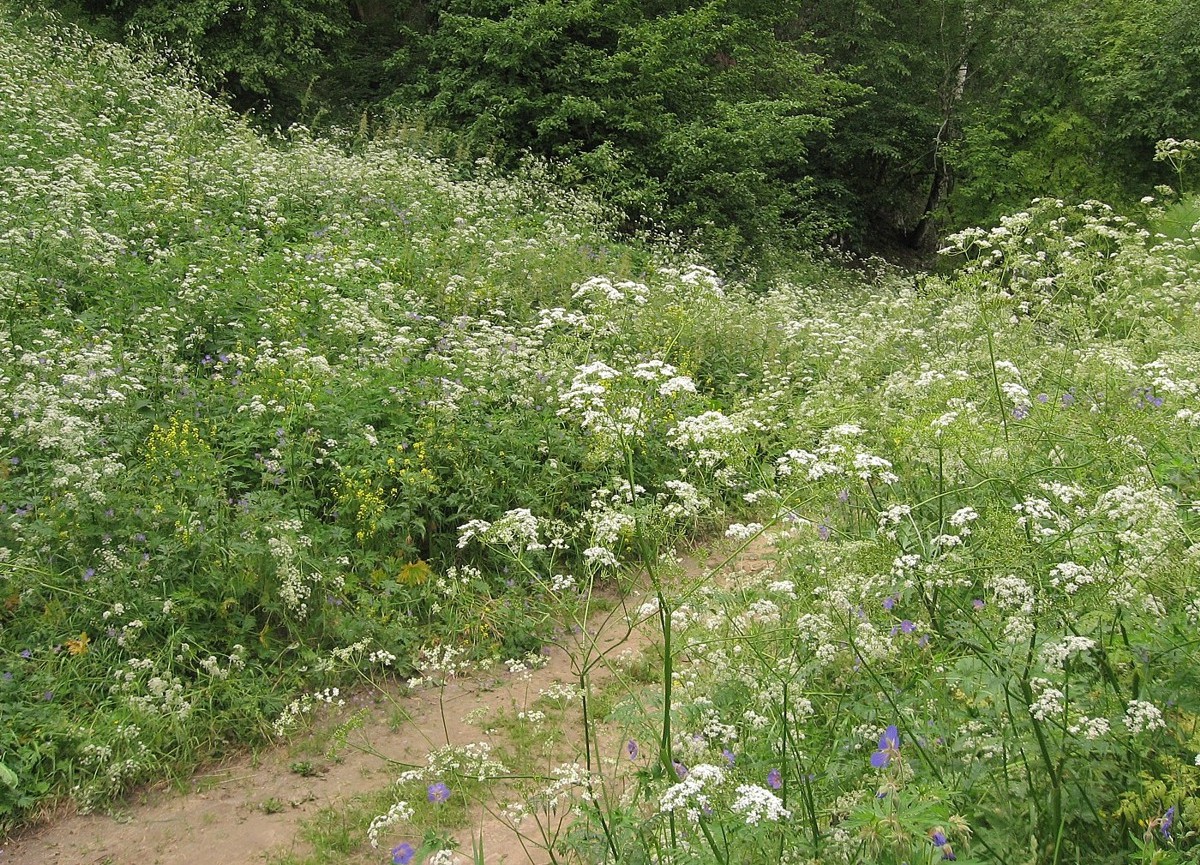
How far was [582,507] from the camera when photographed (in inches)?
270

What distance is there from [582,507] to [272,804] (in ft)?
10.2

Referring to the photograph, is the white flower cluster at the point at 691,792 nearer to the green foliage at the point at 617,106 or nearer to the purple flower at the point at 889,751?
the purple flower at the point at 889,751

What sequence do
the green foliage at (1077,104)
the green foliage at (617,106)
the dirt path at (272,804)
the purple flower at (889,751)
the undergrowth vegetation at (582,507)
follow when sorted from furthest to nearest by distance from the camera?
the green foliage at (1077,104)
the green foliage at (617,106)
the dirt path at (272,804)
the undergrowth vegetation at (582,507)
the purple flower at (889,751)

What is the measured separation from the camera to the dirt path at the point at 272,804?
13.5 feet

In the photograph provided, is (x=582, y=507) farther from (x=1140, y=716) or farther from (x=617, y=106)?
(x=617, y=106)

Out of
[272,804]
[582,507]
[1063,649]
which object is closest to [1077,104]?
[582,507]

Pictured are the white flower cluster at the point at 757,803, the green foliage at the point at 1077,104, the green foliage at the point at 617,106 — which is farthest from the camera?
the green foliage at the point at 1077,104

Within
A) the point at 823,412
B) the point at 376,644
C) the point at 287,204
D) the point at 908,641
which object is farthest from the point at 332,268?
the point at 908,641

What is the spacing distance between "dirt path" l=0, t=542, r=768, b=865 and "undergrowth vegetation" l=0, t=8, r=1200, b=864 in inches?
7.0

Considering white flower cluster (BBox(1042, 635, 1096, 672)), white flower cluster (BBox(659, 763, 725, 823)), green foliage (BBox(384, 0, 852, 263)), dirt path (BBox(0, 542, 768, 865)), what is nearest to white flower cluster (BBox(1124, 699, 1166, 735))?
white flower cluster (BBox(1042, 635, 1096, 672))

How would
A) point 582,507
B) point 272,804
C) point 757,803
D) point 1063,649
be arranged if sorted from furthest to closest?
point 582,507, point 272,804, point 1063,649, point 757,803

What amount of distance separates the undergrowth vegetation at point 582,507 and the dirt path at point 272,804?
18 cm

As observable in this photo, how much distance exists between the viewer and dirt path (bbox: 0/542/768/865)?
4129 mm

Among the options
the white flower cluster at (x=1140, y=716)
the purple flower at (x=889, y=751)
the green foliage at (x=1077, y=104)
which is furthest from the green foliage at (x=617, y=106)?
the white flower cluster at (x=1140, y=716)
